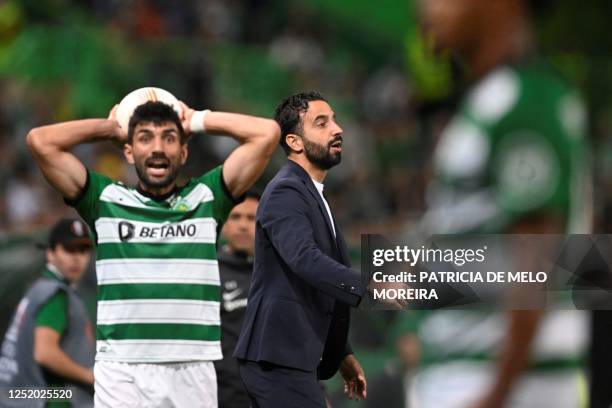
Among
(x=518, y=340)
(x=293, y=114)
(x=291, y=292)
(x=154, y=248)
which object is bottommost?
(x=518, y=340)

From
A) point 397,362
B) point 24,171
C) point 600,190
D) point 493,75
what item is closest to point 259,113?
point 24,171

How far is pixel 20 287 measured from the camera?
344 inches

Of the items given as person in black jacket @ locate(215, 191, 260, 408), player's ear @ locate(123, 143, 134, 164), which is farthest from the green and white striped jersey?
person in black jacket @ locate(215, 191, 260, 408)

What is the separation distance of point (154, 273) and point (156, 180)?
1.39ft

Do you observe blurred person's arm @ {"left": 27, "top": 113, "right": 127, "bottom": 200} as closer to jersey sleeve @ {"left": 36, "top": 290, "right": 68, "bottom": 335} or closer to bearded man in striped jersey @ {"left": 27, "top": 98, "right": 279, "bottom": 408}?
bearded man in striped jersey @ {"left": 27, "top": 98, "right": 279, "bottom": 408}

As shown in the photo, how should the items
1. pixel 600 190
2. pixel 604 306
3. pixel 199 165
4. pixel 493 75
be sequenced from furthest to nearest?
1. pixel 600 190
2. pixel 199 165
3. pixel 604 306
4. pixel 493 75

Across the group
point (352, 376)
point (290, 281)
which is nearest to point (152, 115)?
point (290, 281)

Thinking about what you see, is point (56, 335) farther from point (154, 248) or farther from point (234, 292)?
point (154, 248)

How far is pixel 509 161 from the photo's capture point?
2.81 m

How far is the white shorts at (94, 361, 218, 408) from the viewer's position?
531cm

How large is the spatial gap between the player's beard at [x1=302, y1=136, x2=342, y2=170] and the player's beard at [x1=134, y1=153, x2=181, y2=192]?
A: 24.4 inches

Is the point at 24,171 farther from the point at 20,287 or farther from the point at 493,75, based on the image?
the point at 493,75

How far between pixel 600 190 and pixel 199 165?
5.14m

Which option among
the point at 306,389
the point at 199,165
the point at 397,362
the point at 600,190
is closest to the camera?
the point at 306,389
